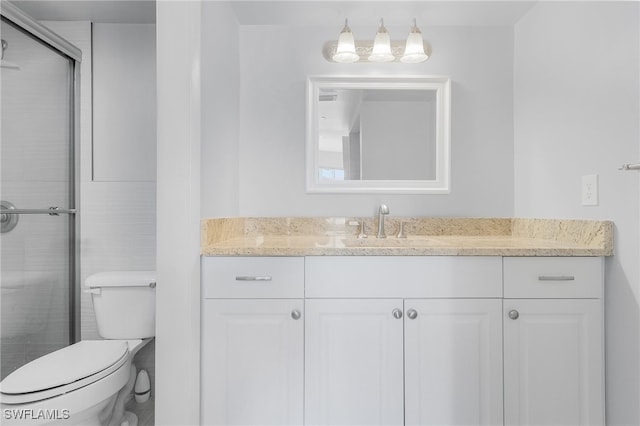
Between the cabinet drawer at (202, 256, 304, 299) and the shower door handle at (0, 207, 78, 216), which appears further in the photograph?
the shower door handle at (0, 207, 78, 216)

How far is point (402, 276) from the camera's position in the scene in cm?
147

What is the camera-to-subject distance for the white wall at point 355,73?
2.09 m

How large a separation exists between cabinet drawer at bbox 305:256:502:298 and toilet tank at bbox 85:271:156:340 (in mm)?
917

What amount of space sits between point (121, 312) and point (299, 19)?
1.77 metres

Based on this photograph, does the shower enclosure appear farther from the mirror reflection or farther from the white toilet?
the mirror reflection

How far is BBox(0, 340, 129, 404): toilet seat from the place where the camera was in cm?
130

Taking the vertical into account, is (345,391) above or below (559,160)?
below

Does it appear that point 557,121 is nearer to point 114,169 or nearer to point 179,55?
point 179,55

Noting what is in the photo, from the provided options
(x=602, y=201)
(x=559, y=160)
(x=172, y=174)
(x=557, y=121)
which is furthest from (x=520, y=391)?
(x=172, y=174)

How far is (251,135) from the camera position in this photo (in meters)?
2.09

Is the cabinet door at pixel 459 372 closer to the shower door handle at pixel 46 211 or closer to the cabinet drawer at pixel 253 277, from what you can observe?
the cabinet drawer at pixel 253 277

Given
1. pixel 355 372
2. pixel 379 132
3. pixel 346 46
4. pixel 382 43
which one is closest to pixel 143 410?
pixel 355 372

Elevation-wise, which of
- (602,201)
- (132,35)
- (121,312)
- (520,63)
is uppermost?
(132,35)

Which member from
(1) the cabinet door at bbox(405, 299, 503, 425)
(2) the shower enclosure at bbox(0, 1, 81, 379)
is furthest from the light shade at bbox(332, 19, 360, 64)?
(2) the shower enclosure at bbox(0, 1, 81, 379)
